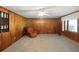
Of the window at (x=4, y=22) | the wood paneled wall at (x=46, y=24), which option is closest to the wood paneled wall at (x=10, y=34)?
the window at (x=4, y=22)

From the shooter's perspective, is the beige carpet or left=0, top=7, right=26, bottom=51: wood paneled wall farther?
the beige carpet

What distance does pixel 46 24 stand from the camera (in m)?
11.2

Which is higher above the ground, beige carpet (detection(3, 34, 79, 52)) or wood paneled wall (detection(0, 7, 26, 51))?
wood paneled wall (detection(0, 7, 26, 51))

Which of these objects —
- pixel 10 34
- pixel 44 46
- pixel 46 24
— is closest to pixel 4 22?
pixel 10 34

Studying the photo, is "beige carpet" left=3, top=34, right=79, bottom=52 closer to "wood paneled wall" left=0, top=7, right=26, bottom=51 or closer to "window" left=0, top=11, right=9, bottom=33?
"wood paneled wall" left=0, top=7, right=26, bottom=51

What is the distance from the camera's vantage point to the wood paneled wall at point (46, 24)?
36.3ft

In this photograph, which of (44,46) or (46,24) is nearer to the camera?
(44,46)

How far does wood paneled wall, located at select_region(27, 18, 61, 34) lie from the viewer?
1107 centimetres

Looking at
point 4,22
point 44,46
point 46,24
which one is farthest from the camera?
point 46,24

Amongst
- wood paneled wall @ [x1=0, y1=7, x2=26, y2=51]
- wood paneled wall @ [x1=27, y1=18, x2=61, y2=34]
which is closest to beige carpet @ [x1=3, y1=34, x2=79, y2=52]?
wood paneled wall @ [x1=0, y1=7, x2=26, y2=51]

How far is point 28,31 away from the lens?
9.95 metres

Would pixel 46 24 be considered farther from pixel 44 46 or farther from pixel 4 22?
pixel 4 22
